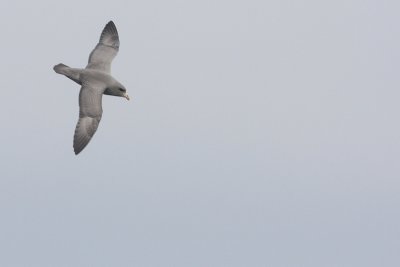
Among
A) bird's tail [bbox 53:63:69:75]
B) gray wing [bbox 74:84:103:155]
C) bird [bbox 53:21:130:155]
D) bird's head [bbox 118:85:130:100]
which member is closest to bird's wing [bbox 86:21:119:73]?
bird [bbox 53:21:130:155]

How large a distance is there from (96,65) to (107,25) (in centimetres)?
356

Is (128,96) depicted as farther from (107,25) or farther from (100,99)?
(107,25)

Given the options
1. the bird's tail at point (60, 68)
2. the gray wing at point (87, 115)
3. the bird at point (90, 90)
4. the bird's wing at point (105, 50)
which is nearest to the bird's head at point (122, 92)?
the bird at point (90, 90)

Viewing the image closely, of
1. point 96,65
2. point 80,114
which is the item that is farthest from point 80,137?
point 96,65

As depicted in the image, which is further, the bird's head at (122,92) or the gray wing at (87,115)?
the bird's head at (122,92)

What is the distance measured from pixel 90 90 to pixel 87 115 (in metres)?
1.13

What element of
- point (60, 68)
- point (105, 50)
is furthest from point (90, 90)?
point (105, 50)

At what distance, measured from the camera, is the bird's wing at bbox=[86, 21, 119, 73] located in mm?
59031

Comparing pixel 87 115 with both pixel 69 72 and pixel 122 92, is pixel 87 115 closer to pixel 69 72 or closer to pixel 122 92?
pixel 122 92

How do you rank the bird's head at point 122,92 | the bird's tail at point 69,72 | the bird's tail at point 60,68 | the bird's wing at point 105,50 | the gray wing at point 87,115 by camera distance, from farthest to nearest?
the bird's wing at point 105,50 → the bird's tail at point 60,68 → the bird's tail at point 69,72 → the bird's head at point 122,92 → the gray wing at point 87,115

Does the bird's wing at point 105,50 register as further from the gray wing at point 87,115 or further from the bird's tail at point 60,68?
the gray wing at point 87,115

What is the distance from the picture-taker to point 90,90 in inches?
2206

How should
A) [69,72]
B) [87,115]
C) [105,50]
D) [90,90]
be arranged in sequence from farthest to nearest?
1. [105,50]
2. [69,72]
3. [90,90]
4. [87,115]

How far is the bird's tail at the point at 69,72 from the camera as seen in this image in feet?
186
